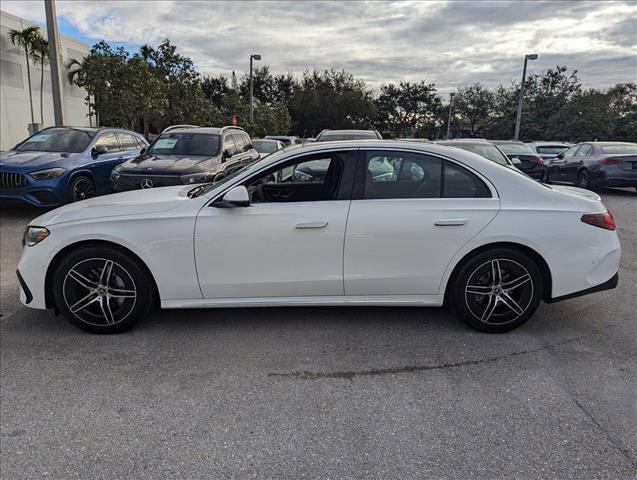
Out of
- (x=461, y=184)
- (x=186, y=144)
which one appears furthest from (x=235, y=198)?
(x=186, y=144)

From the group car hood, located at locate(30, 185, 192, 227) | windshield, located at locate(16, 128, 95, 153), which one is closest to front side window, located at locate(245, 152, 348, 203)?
car hood, located at locate(30, 185, 192, 227)

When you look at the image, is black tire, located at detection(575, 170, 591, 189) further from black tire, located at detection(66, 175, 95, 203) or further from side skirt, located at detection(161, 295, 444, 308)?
black tire, located at detection(66, 175, 95, 203)

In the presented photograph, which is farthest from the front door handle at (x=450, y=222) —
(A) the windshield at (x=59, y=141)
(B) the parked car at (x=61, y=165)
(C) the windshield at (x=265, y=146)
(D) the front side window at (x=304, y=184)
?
(C) the windshield at (x=265, y=146)

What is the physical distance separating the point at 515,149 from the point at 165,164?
1015cm

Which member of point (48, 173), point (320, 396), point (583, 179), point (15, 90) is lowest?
point (320, 396)

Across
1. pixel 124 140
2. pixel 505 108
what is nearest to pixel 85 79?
pixel 124 140

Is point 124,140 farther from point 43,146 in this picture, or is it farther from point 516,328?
point 516,328

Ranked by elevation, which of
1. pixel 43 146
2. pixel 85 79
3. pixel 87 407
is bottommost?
pixel 87 407

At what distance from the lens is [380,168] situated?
3865mm

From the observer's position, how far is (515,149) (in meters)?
14.0

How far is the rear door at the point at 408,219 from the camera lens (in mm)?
3740

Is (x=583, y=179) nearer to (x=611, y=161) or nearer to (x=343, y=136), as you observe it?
(x=611, y=161)

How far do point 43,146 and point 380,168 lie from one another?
7.98 m

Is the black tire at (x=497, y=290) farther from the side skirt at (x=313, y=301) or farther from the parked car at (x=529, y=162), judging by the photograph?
the parked car at (x=529, y=162)
